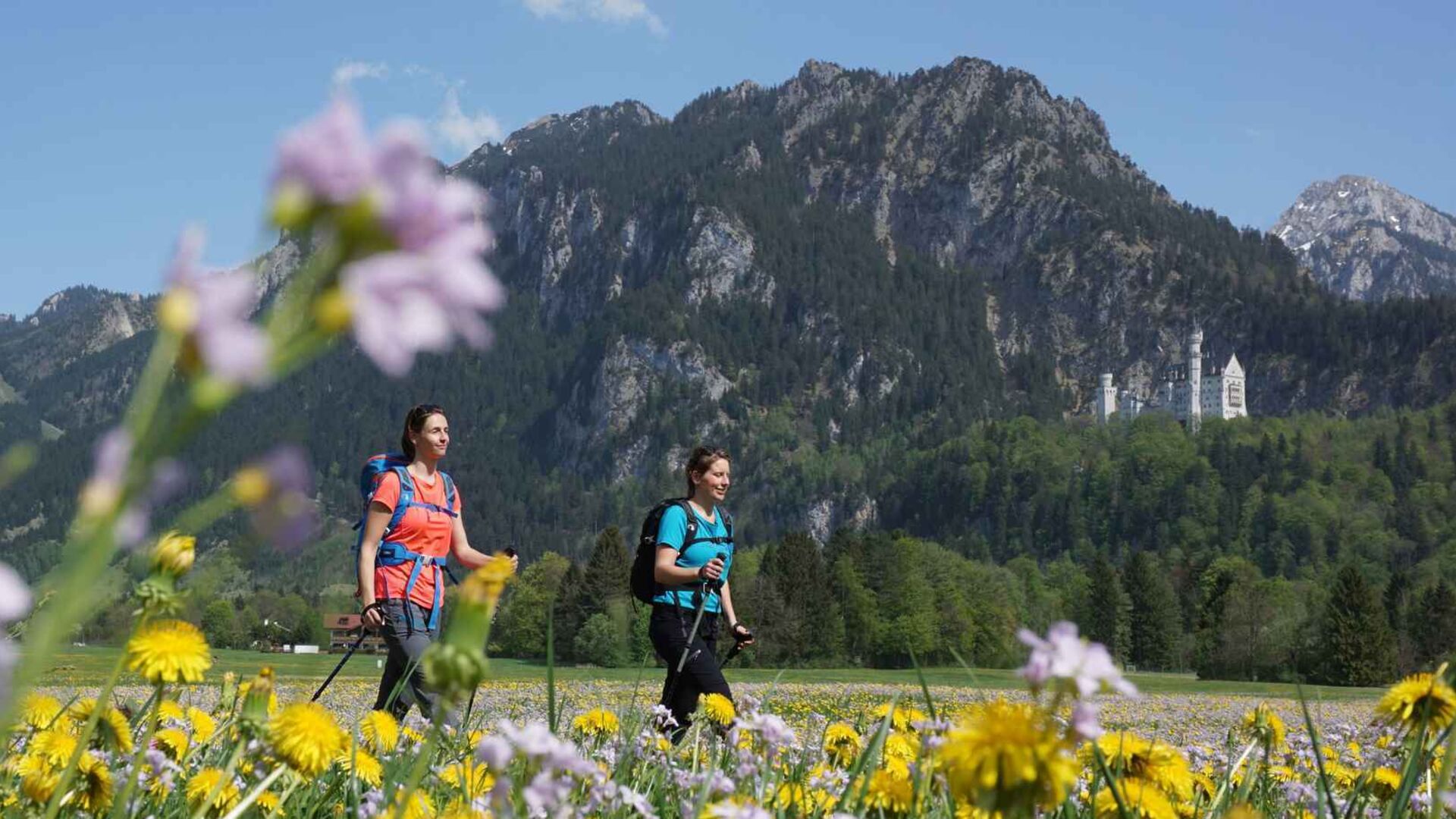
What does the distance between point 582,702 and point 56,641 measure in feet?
22.7

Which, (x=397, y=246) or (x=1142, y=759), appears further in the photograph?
(x=1142, y=759)

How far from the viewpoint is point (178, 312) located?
0.46m

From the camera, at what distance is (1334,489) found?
12681 cm

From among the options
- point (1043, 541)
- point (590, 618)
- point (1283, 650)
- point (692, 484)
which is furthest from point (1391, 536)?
point (692, 484)

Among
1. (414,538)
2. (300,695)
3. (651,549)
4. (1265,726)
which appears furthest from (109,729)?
(651,549)

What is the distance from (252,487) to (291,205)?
0.23m

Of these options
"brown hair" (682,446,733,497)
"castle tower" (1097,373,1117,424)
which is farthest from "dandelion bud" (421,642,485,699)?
"castle tower" (1097,373,1117,424)

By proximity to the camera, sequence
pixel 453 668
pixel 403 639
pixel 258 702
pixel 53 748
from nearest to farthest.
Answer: pixel 453 668 < pixel 258 702 < pixel 53 748 < pixel 403 639

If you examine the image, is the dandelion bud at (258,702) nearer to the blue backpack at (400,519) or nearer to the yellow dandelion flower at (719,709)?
the yellow dandelion flower at (719,709)

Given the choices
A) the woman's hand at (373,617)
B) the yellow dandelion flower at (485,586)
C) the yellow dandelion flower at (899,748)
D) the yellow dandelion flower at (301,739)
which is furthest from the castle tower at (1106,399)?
the yellow dandelion flower at (485,586)

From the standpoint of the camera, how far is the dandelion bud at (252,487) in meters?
0.63

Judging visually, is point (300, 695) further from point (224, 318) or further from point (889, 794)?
point (224, 318)

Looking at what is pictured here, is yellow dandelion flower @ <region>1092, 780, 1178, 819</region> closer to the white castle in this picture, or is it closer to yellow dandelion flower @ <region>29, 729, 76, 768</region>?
yellow dandelion flower @ <region>29, 729, 76, 768</region>

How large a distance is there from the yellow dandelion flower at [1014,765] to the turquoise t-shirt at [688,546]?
5.81 meters
